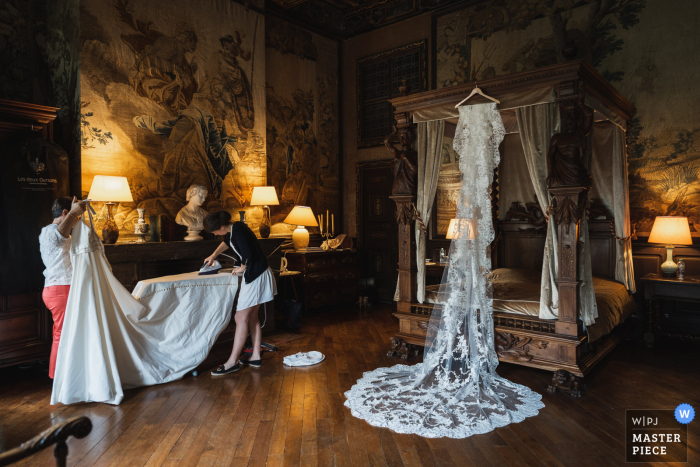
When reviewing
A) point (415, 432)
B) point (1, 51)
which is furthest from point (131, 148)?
point (415, 432)

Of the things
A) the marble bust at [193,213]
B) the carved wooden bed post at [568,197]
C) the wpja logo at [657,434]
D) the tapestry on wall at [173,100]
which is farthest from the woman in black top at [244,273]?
the wpja logo at [657,434]

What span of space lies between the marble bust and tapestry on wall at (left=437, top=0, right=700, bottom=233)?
5032 mm

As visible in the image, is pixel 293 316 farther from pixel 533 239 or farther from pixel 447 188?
pixel 533 239

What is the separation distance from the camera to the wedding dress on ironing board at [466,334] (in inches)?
150

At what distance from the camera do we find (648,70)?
5.85 m

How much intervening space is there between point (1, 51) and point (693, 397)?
7661 mm

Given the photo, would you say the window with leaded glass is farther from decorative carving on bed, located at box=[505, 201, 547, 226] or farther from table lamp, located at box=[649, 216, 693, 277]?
table lamp, located at box=[649, 216, 693, 277]

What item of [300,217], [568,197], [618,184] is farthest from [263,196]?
[618,184]

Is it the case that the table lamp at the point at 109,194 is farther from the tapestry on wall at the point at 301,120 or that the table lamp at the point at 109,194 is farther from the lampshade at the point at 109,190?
the tapestry on wall at the point at 301,120

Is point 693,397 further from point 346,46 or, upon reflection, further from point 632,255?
point 346,46

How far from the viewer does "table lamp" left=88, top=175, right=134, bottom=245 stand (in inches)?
201

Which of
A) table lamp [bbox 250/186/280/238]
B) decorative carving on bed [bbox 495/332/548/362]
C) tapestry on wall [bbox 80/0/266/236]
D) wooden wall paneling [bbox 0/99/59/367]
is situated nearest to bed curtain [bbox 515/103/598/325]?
decorative carving on bed [bbox 495/332/548/362]

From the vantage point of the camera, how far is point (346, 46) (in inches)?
356

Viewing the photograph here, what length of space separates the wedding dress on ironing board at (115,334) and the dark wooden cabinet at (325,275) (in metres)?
2.63
